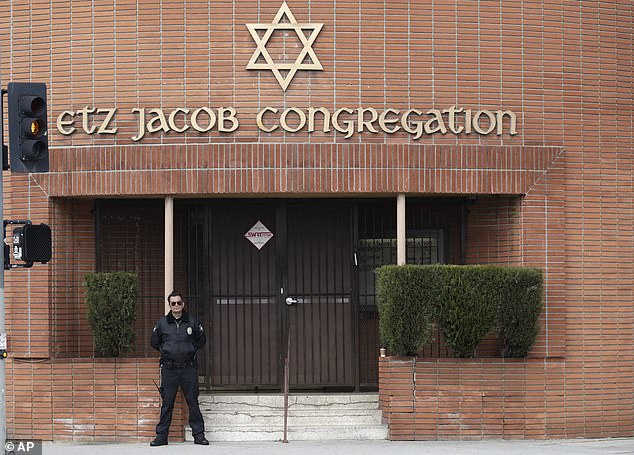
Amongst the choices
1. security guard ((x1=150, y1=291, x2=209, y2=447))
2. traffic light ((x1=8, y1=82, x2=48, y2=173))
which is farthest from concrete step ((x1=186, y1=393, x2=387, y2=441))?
traffic light ((x1=8, y1=82, x2=48, y2=173))

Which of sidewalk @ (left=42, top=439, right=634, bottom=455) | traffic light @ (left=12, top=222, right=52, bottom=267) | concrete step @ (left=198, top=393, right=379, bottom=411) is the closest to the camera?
traffic light @ (left=12, top=222, right=52, bottom=267)

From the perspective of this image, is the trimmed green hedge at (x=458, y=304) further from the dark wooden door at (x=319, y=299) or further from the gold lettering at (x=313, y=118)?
the gold lettering at (x=313, y=118)

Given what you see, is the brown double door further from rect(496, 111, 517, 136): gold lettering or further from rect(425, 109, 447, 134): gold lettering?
rect(496, 111, 517, 136): gold lettering

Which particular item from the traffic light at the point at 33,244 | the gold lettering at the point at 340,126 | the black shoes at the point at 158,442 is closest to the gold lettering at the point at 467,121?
the gold lettering at the point at 340,126

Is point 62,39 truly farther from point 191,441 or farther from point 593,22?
point 593,22

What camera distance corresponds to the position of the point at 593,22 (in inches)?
591

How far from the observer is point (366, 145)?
14492 millimetres

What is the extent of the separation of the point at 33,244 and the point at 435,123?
16.9 feet

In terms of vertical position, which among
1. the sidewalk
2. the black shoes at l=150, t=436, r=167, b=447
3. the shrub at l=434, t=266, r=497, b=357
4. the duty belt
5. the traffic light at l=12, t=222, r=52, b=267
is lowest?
the sidewalk

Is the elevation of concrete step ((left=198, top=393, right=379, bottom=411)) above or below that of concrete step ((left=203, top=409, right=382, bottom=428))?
above

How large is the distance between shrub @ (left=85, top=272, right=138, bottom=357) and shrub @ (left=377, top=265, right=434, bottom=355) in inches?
116

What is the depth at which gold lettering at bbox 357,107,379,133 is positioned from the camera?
14.5 meters

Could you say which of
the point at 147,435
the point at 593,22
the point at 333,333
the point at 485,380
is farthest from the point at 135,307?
the point at 593,22

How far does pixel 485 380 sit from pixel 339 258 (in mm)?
2536
